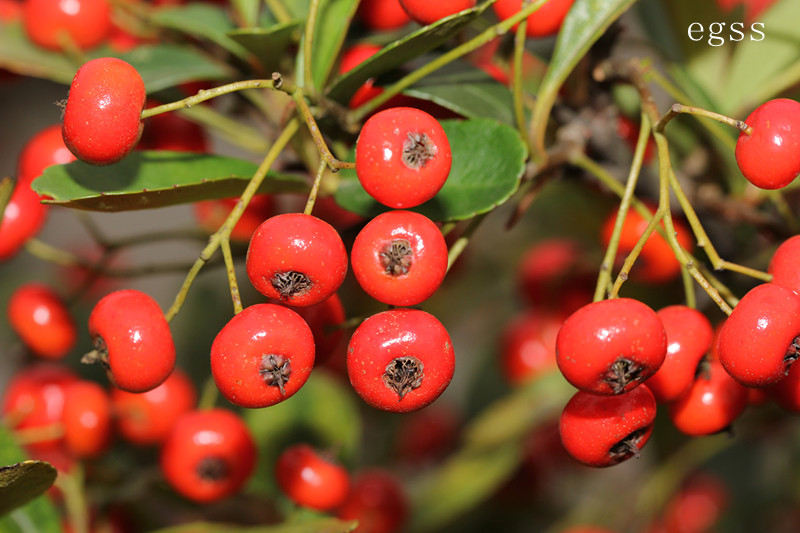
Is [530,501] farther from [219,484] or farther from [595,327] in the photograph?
[595,327]

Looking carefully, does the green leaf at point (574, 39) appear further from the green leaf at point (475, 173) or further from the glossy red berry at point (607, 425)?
the glossy red berry at point (607, 425)

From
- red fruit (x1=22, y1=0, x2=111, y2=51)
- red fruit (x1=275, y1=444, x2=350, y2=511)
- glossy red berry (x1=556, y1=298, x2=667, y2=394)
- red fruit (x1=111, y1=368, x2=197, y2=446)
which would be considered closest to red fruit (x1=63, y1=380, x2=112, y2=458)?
red fruit (x1=111, y1=368, x2=197, y2=446)

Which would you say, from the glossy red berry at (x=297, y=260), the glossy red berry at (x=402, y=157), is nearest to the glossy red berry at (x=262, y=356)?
the glossy red berry at (x=297, y=260)

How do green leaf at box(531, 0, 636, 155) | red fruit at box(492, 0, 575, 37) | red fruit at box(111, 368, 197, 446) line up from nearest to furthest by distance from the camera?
green leaf at box(531, 0, 636, 155) → red fruit at box(492, 0, 575, 37) → red fruit at box(111, 368, 197, 446)

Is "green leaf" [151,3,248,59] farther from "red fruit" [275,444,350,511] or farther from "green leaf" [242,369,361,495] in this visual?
"green leaf" [242,369,361,495]

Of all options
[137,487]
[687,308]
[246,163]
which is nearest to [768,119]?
[687,308]

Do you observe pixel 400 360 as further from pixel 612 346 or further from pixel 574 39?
pixel 574 39

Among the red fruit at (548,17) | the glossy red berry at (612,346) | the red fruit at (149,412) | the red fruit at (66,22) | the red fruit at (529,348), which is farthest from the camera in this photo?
the red fruit at (529,348)
